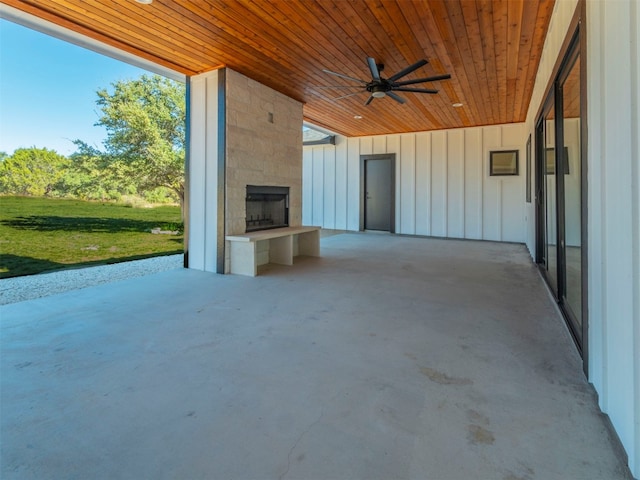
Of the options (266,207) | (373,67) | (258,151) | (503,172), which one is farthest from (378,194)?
(373,67)

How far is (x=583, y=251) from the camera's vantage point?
1895 mm

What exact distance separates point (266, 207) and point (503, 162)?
5748 millimetres

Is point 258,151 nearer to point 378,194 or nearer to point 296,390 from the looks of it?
point 296,390

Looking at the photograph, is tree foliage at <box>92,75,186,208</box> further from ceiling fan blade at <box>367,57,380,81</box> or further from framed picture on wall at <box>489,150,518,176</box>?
framed picture on wall at <box>489,150,518,176</box>

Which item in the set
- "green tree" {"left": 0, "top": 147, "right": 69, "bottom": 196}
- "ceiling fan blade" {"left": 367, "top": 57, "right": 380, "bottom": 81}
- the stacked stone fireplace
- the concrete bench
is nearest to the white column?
the stacked stone fireplace

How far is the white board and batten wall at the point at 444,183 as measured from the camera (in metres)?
7.71

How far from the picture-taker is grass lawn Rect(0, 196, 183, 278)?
165 inches

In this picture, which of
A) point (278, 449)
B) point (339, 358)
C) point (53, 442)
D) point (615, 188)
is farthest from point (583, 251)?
point (53, 442)

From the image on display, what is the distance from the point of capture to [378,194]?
934 centimetres

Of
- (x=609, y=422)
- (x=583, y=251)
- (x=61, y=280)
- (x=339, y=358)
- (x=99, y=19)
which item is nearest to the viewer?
(x=609, y=422)

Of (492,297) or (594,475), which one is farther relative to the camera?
(492,297)

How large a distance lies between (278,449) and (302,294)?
227 centimetres

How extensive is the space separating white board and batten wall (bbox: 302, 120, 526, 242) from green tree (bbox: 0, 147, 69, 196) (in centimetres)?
673

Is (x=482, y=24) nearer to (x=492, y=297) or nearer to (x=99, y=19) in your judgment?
(x=492, y=297)
